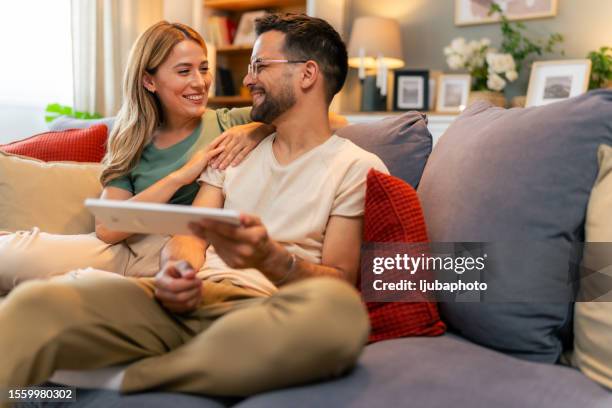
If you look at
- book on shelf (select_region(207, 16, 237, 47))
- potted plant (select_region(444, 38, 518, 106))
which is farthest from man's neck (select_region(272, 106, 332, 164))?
book on shelf (select_region(207, 16, 237, 47))

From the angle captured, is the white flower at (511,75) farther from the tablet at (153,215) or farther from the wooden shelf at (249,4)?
the tablet at (153,215)

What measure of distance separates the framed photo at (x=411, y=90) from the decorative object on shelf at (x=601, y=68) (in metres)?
0.97

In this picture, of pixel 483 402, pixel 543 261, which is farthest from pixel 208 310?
pixel 543 261

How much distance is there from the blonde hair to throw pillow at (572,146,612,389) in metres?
1.19

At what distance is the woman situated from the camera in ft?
5.50

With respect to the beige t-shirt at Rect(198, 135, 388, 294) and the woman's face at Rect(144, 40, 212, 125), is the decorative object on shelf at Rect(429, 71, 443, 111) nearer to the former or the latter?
the woman's face at Rect(144, 40, 212, 125)

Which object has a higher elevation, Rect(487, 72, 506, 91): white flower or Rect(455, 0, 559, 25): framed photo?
Rect(455, 0, 559, 25): framed photo

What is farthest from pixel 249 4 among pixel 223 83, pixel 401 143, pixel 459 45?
pixel 401 143

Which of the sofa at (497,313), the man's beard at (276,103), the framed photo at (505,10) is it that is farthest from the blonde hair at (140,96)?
the framed photo at (505,10)

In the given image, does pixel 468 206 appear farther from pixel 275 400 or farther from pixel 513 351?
pixel 275 400

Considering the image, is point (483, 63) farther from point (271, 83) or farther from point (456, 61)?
point (271, 83)

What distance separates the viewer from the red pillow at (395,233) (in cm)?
122

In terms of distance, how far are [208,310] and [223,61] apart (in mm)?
3850

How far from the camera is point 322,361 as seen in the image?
3.03 ft
